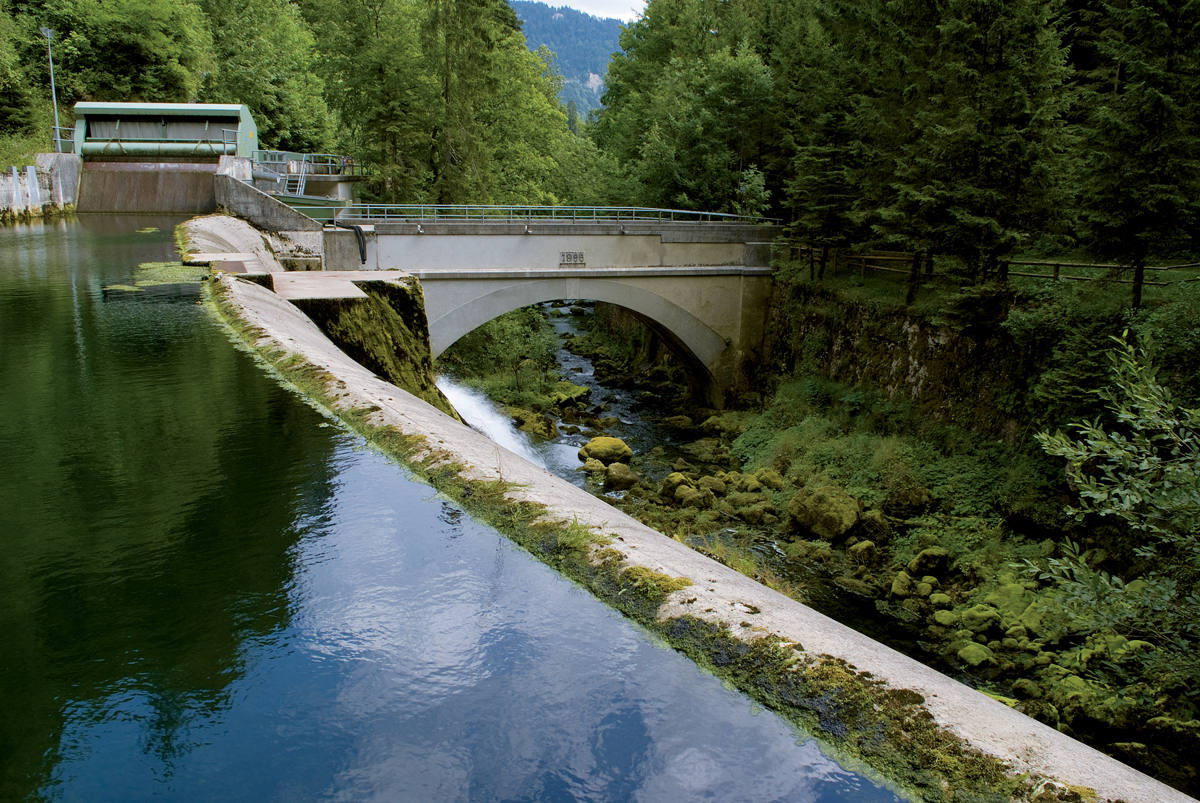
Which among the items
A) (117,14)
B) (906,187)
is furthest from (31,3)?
(906,187)

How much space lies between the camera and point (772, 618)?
4.76 metres

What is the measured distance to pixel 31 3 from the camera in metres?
33.3

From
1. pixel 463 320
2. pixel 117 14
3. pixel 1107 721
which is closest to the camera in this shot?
pixel 1107 721

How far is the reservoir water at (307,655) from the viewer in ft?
11.5

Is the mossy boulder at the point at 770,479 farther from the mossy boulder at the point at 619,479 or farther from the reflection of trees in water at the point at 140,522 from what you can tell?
the reflection of trees in water at the point at 140,522

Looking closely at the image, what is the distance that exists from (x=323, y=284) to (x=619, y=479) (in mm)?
7927

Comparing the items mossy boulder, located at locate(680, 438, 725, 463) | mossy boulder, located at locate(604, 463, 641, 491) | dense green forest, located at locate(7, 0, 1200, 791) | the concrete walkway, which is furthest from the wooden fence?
the concrete walkway

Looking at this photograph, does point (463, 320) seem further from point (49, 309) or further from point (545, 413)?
point (49, 309)

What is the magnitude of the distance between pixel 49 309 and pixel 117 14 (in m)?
28.9

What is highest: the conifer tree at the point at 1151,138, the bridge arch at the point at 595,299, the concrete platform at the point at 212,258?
the conifer tree at the point at 1151,138

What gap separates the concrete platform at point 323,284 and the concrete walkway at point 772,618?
4.67 metres

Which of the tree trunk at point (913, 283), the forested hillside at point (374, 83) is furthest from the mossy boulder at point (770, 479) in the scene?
the forested hillside at point (374, 83)

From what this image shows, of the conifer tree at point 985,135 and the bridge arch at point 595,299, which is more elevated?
the conifer tree at point 985,135

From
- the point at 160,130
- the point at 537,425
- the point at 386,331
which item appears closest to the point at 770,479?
the point at 537,425
